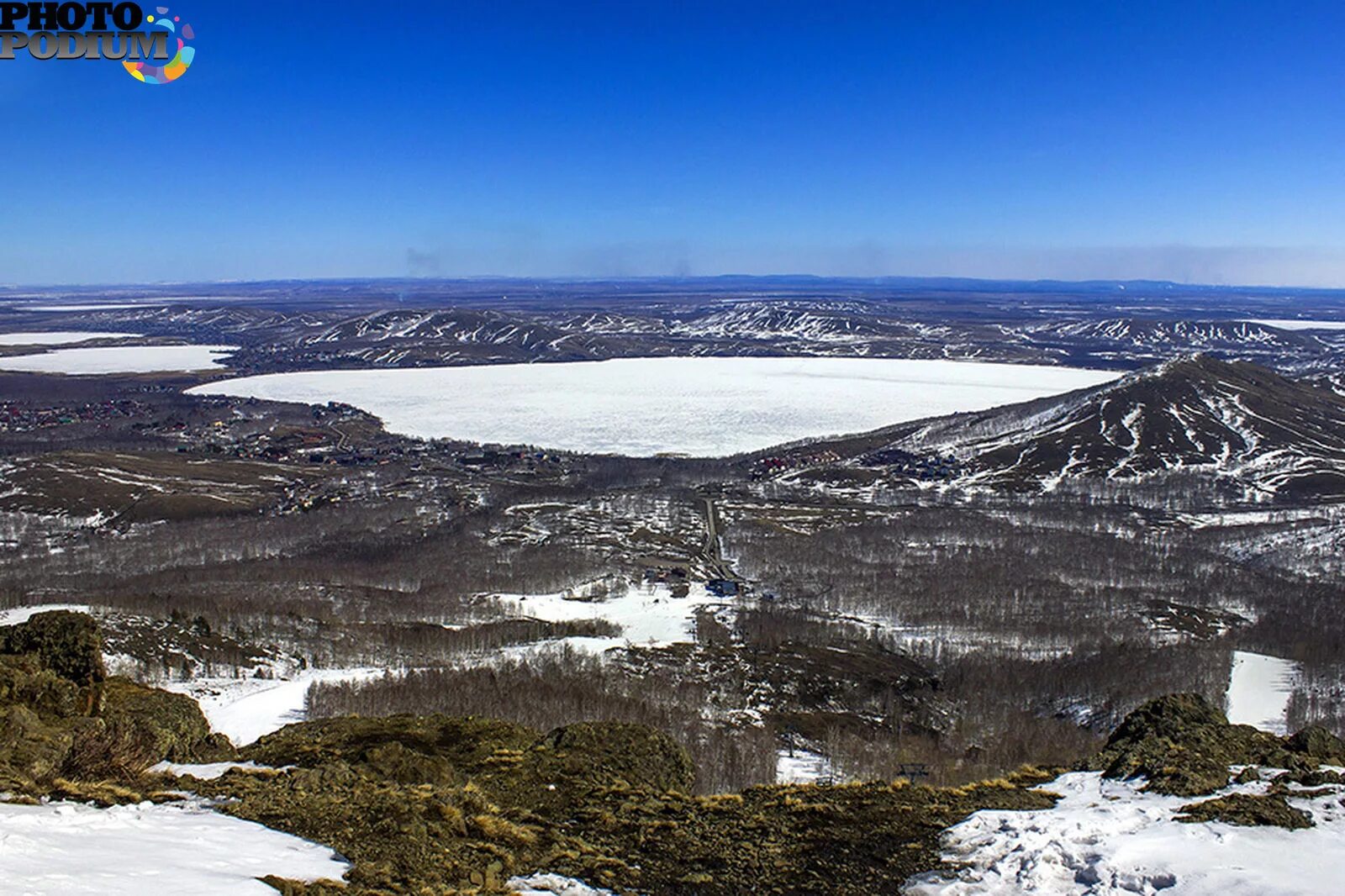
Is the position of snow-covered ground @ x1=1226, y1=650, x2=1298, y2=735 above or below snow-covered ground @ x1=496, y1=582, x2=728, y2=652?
above

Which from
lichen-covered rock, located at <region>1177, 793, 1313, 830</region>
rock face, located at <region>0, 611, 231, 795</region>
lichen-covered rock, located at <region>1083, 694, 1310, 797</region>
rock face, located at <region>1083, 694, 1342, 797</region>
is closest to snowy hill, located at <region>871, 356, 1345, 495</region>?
lichen-covered rock, located at <region>1083, 694, 1310, 797</region>

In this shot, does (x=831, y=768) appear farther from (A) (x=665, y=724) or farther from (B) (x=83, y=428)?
(B) (x=83, y=428)

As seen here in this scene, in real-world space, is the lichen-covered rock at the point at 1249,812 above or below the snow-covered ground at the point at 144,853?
below

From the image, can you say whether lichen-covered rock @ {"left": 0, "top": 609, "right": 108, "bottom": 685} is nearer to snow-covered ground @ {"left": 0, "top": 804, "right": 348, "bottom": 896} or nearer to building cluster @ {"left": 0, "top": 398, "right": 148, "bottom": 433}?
snow-covered ground @ {"left": 0, "top": 804, "right": 348, "bottom": 896}

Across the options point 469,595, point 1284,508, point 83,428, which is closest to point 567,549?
point 469,595

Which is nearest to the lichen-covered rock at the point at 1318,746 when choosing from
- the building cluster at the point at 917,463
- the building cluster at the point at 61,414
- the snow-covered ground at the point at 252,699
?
the snow-covered ground at the point at 252,699

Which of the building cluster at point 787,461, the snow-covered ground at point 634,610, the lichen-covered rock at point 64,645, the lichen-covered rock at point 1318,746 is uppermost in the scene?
the lichen-covered rock at point 64,645

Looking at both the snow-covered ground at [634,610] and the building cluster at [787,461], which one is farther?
the building cluster at [787,461]

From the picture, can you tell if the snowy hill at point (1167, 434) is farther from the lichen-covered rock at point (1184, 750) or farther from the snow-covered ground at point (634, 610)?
the lichen-covered rock at point (1184, 750)
